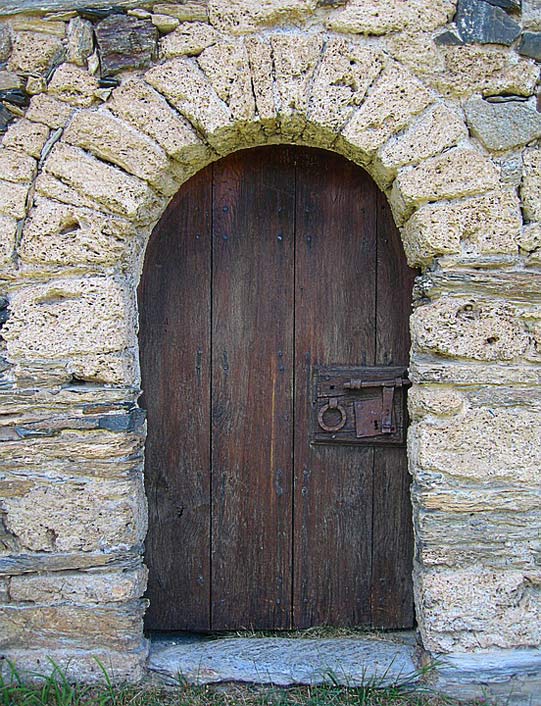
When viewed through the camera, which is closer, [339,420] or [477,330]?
[477,330]

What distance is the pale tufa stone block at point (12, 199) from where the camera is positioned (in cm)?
228

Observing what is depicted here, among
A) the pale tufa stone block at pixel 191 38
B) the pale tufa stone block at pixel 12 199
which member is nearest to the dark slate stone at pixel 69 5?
the pale tufa stone block at pixel 191 38

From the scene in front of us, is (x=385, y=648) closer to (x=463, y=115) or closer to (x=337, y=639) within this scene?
(x=337, y=639)

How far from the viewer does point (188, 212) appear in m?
2.59

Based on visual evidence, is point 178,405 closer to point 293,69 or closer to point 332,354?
point 332,354

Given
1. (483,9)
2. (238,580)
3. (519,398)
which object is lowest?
(238,580)

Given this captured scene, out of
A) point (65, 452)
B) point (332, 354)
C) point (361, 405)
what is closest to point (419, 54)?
point (332, 354)

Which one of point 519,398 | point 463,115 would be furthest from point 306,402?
point 463,115

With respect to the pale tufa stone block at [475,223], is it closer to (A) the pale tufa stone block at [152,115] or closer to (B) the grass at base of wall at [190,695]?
(A) the pale tufa stone block at [152,115]

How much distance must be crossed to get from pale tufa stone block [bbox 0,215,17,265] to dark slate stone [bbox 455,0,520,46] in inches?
65.2

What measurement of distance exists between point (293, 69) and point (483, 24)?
25.8 inches

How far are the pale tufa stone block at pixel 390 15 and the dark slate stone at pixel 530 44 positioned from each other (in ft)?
0.85

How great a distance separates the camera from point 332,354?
8.50ft

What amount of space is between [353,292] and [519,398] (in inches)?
28.6
